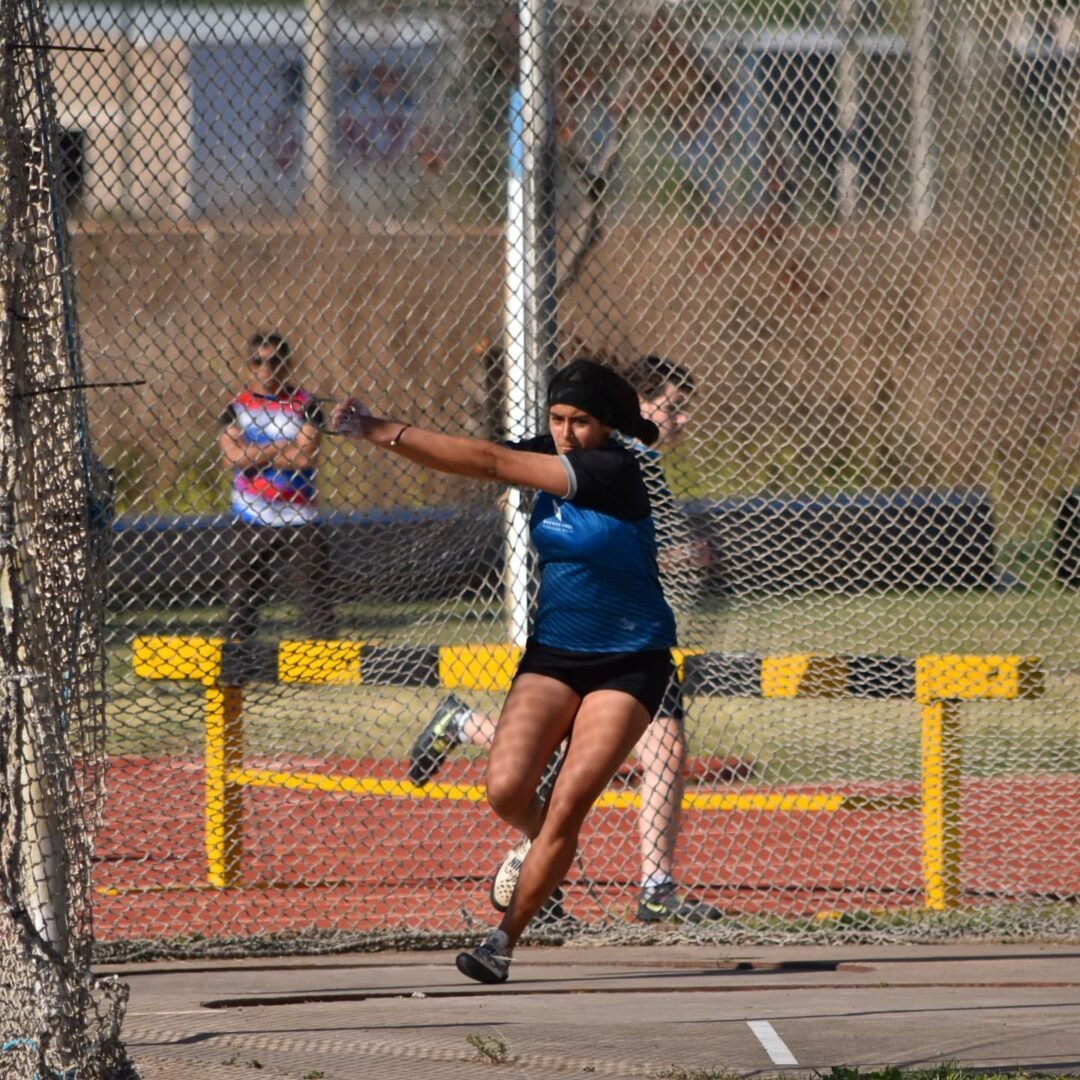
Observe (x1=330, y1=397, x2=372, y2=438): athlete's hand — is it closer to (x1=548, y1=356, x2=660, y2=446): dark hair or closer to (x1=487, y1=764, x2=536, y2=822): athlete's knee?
(x1=548, y1=356, x2=660, y2=446): dark hair

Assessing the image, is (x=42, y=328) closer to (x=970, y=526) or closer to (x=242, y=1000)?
(x=242, y=1000)

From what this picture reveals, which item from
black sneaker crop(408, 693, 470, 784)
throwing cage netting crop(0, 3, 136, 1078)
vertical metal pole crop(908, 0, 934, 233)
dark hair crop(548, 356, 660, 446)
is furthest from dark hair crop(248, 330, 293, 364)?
throwing cage netting crop(0, 3, 136, 1078)

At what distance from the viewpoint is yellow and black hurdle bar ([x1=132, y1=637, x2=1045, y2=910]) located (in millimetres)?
6773

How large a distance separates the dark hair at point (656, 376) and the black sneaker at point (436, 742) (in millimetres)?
1629

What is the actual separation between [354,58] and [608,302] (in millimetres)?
1443

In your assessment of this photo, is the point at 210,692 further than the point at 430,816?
No

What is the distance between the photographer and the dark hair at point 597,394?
16.9 ft

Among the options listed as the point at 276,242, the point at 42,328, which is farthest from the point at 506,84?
the point at 42,328

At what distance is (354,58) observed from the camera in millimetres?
6750

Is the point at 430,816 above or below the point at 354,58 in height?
below

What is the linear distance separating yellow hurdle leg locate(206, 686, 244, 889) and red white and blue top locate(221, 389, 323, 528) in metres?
0.72

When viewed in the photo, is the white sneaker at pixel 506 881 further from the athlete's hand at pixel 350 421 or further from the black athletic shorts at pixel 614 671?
the athlete's hand at pixel 350 421

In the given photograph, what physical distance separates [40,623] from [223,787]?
3.20m

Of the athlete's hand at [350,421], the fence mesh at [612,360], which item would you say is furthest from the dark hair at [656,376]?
the athlete's hand at [350,421]
